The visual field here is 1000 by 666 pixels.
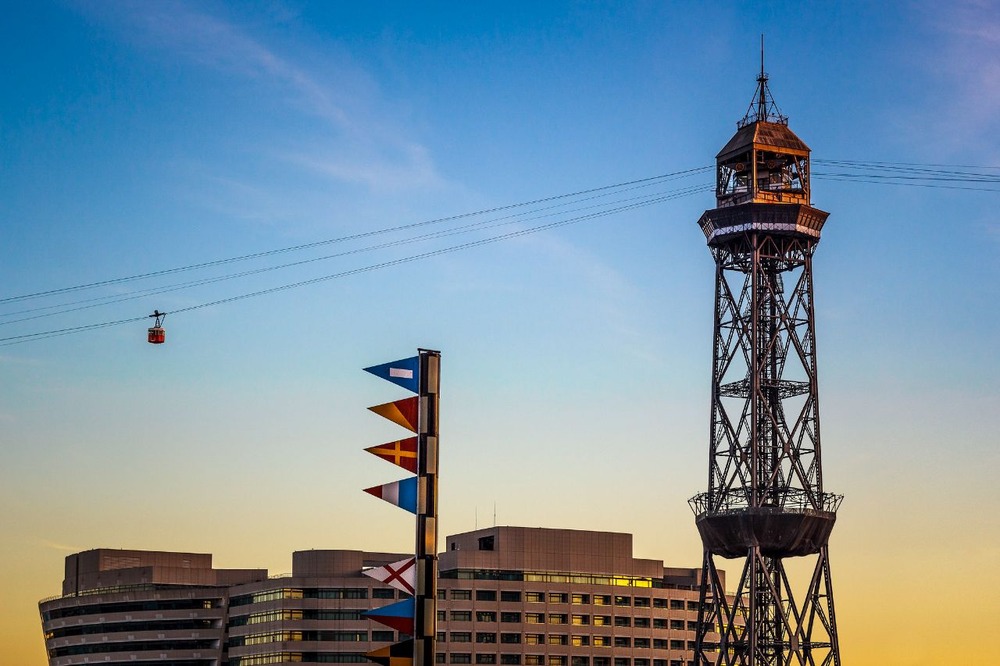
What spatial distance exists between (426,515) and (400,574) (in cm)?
130

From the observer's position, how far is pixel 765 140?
5891 inches

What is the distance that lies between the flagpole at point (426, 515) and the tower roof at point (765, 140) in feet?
395

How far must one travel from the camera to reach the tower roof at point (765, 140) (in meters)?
150

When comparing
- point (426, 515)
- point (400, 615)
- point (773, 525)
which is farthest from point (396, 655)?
point (773, 525)

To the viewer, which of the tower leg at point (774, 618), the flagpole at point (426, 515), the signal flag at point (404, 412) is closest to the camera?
the flagpole at point (426, 515)

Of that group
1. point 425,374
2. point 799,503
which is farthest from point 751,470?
point 425,374

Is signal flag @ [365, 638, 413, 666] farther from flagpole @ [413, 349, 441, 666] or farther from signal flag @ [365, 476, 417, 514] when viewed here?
signal flag @ [365, 476, 417, 514]

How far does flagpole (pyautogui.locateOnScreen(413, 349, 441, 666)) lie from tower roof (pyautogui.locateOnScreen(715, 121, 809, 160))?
120 meters

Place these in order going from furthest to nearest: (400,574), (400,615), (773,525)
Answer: (773,525) → (400,574) → (400,615)

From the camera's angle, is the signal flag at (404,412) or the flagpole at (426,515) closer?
the flagpole at (426,515)

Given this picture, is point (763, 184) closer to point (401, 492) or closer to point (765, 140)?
point (765, 140)

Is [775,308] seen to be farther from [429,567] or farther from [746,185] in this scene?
[429,567]

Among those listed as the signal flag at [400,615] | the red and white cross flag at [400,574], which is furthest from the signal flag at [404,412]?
the signal flag at [400,615]

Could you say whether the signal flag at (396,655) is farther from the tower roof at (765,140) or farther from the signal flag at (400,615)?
the tower roof at (765,140)
